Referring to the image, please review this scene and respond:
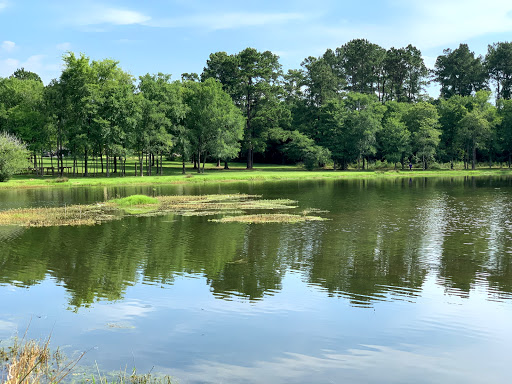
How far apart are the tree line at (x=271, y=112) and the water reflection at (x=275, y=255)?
4720 centimetres

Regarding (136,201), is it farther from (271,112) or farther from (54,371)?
(271,112)

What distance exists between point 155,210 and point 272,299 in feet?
82.3

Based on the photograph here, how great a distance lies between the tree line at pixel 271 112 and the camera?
249ft

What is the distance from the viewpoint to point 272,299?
49.9ft

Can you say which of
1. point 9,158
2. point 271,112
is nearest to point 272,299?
point 9,158

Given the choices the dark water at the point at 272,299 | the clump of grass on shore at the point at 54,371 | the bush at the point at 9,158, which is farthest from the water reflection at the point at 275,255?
the bush at the point at 9,158

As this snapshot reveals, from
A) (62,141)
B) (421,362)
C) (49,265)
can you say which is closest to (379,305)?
(421,362)

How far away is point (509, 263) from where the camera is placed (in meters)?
19.7

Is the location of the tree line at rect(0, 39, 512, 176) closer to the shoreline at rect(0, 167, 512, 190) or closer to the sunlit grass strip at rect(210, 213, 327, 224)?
the shoreline at rect(0, 167, 512, 190)

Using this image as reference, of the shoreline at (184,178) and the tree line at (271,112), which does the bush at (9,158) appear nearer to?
the shoreline at (184,178)

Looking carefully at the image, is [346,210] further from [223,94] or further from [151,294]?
[223,94]

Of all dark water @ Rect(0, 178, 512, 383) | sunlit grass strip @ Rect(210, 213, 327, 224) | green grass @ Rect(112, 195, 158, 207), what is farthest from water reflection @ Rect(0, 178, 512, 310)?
green grass @ Rect(112, 195, 158, 207)

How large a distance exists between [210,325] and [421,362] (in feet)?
17.5

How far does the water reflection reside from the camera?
16844 millimetres
